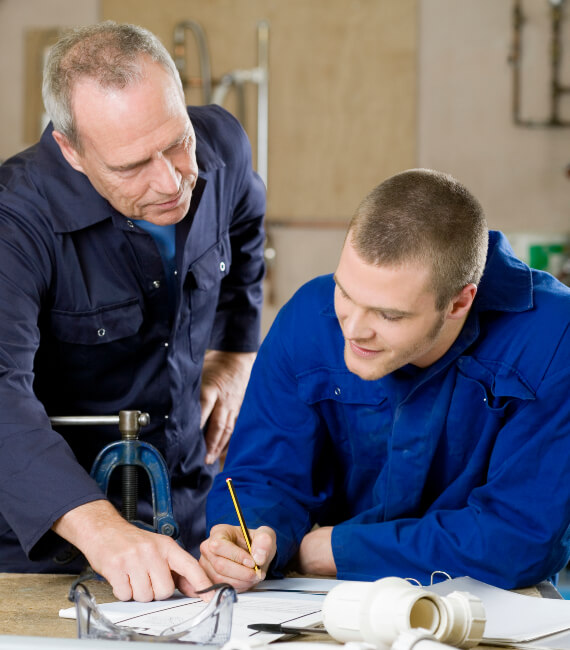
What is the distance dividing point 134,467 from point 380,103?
126 inches

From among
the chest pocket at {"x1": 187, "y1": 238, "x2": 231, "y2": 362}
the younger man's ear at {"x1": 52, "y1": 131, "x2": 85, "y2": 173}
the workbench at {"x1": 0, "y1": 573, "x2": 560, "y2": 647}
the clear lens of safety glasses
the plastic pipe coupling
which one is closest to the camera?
the plastic pipe coupling

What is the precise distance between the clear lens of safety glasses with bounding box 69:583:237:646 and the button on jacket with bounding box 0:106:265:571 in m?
0.33

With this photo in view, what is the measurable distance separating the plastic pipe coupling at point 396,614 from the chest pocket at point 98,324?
2.99 ft

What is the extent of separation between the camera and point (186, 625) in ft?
3.92

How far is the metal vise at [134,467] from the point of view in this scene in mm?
1604

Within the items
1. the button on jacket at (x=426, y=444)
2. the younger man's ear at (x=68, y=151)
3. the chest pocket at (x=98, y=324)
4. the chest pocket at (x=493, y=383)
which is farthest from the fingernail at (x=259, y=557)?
the younger man's ear at (x=68, y=151)

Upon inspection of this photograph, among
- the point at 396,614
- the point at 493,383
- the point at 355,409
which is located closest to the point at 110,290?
the point at 355,409

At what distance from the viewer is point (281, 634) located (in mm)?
1239

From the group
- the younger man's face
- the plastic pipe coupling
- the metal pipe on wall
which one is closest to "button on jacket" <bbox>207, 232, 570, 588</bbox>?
the younger man's face

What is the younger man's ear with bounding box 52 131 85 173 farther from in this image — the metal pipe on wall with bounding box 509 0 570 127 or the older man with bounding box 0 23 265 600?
the metal pipe on wall with bounding box 509 0 570 127

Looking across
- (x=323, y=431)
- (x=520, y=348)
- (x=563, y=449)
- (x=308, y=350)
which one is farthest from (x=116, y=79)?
(x=563, y=449)

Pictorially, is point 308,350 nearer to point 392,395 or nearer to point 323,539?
point 392,395

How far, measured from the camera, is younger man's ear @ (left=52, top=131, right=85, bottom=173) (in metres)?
1.82

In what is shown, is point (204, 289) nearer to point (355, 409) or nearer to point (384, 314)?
point (355, 409)
